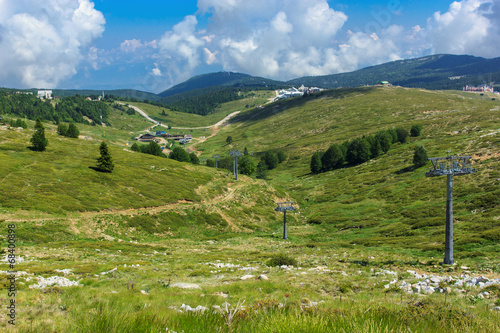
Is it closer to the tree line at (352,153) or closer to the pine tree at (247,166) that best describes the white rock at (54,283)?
the pine tree at (247,166)

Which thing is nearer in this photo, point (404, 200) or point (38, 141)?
point (404, 200)

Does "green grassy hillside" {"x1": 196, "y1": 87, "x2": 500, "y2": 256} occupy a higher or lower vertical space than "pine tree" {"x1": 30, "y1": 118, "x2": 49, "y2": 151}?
lower

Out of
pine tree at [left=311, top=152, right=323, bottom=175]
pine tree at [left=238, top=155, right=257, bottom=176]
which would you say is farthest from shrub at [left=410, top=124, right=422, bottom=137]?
pine tree at [left=238, top=155, right=257, bottom=176]

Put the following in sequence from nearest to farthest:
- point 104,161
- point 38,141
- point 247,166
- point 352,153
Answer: point 104,161, point 38,141, point 247,166, point 352,153

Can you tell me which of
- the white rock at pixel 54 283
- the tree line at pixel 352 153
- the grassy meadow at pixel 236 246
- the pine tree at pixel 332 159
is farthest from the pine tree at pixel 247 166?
the white rock at pixel 54 283

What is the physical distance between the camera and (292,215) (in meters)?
83.2

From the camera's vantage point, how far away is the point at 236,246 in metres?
48.5

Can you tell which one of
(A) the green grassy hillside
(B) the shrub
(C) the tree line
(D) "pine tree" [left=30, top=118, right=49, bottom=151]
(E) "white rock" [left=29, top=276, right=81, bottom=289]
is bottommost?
(A) the green grassy hillside

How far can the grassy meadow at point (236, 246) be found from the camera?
587 centimetres

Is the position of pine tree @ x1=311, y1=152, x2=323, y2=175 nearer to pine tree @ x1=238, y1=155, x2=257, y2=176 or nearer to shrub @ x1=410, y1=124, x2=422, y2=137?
pine tree @ x1=238, y1=155, x2=257, y2=176

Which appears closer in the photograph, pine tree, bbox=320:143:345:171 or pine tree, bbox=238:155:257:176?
pine tree, bbox=238:155:257:176

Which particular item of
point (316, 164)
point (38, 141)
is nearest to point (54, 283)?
point (38, 141)

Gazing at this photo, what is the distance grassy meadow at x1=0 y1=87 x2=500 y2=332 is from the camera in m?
5.87

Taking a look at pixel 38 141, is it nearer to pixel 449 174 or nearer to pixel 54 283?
pixel 54 283
